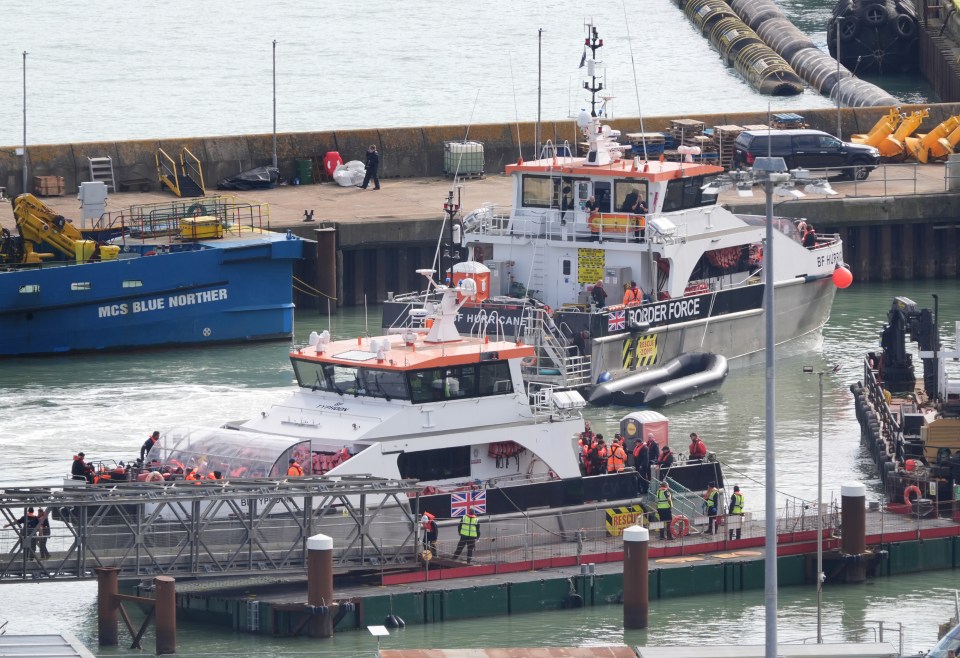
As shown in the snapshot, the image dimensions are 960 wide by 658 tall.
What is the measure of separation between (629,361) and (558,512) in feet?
44.8

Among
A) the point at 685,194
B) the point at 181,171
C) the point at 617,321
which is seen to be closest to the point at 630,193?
the point at 685,194

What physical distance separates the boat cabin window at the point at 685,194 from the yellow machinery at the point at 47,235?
1265cm

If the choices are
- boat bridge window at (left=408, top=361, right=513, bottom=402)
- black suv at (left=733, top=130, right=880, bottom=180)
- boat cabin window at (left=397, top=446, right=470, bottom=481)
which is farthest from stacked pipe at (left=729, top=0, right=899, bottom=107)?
Answer: boat cabin window at (left=397, top=446, right=470, bottom=481)

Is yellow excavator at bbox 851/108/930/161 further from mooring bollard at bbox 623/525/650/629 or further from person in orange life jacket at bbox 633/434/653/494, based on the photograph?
mooring bollard at bbox 623/525/650/629

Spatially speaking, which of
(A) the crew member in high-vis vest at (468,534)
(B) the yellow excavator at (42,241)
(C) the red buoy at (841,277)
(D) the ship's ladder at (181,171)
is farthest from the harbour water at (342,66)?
(A) the crew member in high-vis vest at (468,534)

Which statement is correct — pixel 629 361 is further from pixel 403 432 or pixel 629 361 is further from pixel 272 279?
pixel 403 432

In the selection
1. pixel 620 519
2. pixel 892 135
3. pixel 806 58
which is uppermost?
pixel 806 58

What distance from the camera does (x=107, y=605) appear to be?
95.1ft

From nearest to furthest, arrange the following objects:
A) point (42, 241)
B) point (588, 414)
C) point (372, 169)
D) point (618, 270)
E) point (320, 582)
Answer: point (320, 582)
point (588, 414)
point (618, 270)
point (42, 241)
point (372, 169)

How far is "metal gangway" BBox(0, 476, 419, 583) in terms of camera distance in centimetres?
2911

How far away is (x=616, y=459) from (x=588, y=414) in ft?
35.3

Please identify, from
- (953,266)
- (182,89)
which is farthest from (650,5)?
(953,266)

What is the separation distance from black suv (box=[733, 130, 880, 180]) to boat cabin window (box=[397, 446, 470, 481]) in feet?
97.2

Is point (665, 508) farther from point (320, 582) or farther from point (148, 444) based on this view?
point (148, 444)
